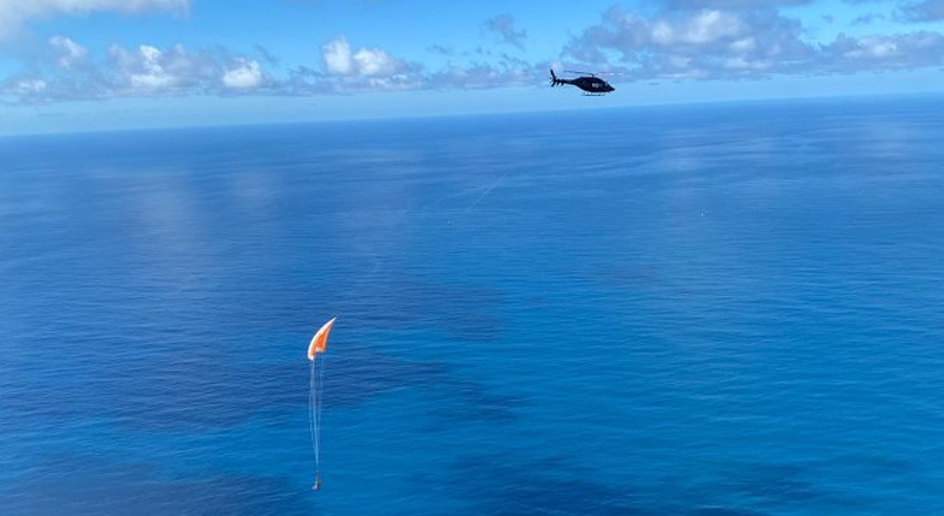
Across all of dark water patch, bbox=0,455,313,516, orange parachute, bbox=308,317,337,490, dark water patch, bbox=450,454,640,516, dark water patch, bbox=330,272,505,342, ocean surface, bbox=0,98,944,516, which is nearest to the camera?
orange parachute, bbox=308,317,337,490

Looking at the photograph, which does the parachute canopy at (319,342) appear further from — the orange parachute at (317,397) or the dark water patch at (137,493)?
the dark water patch at (137,493)

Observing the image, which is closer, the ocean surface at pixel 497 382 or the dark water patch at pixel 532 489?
the dark water patch at pixel 532 489

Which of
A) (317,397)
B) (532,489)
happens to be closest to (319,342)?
(532,489)

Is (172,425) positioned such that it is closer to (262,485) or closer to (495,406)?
(262,485)

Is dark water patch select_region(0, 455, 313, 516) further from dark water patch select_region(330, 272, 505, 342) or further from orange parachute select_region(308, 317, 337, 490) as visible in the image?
dark water patch select_region(330, 272, 505, 342)

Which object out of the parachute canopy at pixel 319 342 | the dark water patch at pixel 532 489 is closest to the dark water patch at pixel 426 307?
the dark water patch at pixel 532 489

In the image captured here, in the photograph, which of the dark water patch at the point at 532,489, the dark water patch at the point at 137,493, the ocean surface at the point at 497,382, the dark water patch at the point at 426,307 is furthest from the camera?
the dark water patch at the point at 426,307

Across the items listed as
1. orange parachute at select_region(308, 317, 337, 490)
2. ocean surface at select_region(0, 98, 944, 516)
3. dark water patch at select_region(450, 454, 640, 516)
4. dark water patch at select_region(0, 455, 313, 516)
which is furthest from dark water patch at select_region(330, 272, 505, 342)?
dark water patch at select_region(0, 455, 313, 516)

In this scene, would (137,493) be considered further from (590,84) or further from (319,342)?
(590,84)

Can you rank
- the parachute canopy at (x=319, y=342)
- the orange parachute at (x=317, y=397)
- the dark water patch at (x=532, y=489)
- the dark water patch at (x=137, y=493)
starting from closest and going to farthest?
the parachute canopy at (x=319, y=342)
the orange parachute at (x=317, y=397)
the dark water patch at (x=532, y=489)
the dark water patch at (x=137, y=493)

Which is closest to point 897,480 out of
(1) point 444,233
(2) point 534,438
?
(2) point 534,438

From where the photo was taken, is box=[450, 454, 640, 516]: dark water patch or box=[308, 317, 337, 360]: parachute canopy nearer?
box=[308, 317, 337, 360]: parachute canopy

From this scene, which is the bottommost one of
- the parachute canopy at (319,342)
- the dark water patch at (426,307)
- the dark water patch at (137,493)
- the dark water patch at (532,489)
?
the dark water patch at (137,493)
